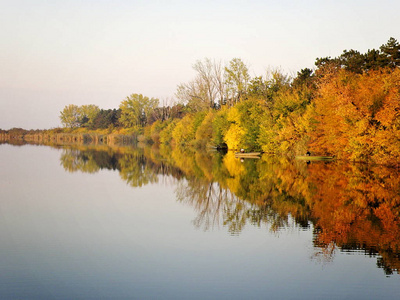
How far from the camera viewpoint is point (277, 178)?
18.9 meters

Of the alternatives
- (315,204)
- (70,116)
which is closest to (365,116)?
(315,204)

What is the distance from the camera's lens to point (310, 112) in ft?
103

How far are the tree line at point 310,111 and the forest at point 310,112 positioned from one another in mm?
50

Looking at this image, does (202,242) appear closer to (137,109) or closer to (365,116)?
(365,116)

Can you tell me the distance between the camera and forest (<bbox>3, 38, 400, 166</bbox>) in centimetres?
2466

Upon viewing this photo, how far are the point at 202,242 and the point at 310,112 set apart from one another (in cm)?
2475

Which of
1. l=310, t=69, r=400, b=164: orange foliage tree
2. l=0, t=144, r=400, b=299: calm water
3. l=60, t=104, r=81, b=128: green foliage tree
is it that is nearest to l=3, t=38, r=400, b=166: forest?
l=310, t=69, r=400, b=164: orange foliage tree

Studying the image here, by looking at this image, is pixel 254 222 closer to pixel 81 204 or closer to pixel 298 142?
pixel 81 204

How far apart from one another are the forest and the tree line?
0.17 ft

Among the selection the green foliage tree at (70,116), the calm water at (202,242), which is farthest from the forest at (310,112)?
the green foliage tree at (70,116)

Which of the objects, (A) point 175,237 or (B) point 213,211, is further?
(B) point 213,211

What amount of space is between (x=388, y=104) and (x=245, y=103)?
793 inches

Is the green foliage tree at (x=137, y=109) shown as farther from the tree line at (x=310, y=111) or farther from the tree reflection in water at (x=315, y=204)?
the tree reflection in water at (x=315, y=204)

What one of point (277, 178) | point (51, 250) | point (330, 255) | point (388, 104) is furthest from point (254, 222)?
point (388, 104)
